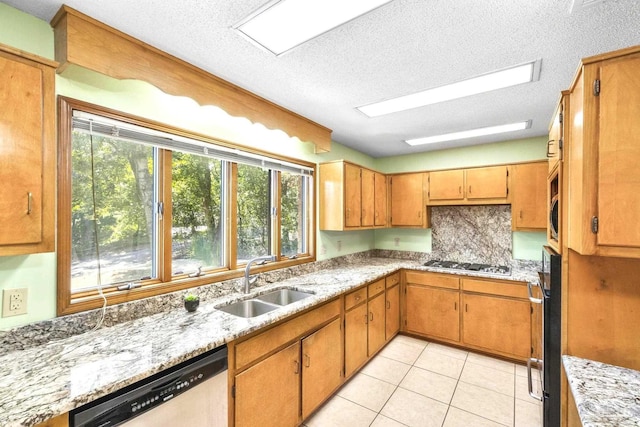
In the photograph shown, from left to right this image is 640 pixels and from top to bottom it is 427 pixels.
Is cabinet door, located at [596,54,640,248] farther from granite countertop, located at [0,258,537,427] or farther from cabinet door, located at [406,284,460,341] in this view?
cabinet door, located at [406,284,460,341]

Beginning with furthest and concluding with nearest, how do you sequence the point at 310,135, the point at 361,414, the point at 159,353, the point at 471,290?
1. the point at 471,290
2. the point at 310,135
3. the point at 361,414
4. the point at 159,353

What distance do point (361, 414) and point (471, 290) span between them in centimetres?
185

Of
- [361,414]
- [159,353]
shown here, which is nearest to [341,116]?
[159,353]

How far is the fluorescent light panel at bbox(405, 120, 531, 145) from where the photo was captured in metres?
2.95

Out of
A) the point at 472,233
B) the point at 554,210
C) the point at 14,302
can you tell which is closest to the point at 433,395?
the point at 554,210

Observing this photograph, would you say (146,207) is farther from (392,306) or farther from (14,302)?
(392,306)

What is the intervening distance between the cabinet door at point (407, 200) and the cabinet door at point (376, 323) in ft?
4.14

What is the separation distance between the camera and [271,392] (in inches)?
68.1

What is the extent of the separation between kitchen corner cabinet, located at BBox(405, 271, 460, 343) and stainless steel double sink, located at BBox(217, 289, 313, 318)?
1755 mm

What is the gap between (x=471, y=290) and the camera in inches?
123

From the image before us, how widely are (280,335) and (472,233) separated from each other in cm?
310

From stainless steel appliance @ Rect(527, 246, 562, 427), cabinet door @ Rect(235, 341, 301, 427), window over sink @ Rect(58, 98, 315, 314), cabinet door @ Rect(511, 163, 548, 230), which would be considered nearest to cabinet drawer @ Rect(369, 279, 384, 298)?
window over sink @ Rect(58, 98, 315, 314)

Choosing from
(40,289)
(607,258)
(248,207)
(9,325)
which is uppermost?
(248,207)

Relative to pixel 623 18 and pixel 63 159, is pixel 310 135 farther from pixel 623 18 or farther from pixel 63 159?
pixel 623 18
